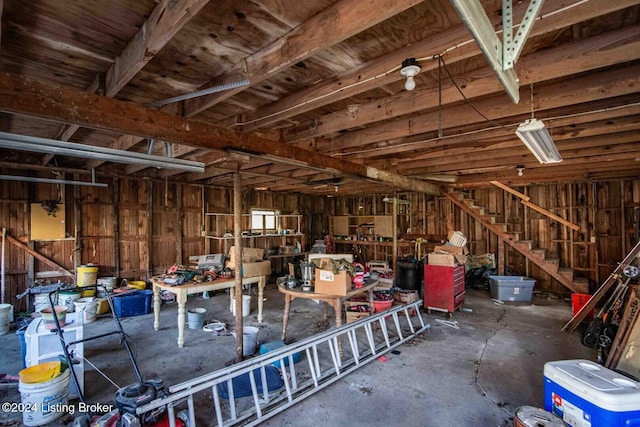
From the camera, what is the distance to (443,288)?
5062mm

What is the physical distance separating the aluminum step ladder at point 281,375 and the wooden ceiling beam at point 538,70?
2316 millimetres

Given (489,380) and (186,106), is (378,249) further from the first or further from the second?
A: (186,106)

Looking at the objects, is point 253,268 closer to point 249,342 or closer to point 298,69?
point 249,342

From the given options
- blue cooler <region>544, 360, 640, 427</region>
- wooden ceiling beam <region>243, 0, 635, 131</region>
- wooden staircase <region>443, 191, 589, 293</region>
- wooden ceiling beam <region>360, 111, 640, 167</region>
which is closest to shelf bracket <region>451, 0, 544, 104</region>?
wooden ceiling beam <region>243, 0, 635, 131</region>

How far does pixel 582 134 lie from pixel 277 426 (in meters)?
4.12

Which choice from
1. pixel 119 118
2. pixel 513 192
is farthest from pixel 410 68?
pixel 513 192

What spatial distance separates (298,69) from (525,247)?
6.85 meters

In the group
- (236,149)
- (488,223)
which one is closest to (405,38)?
(236,149)

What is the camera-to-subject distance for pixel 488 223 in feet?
23.5

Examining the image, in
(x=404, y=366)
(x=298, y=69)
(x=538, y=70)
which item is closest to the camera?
(x=538, y=70)

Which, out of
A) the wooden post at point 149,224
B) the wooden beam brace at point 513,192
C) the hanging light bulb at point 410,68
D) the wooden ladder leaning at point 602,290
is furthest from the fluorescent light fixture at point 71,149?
the wooden beam brace at point 513,192

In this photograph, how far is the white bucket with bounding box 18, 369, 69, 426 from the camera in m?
2.36

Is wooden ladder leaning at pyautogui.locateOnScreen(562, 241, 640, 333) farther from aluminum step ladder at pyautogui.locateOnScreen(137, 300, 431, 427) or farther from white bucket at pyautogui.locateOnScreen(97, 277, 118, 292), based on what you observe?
white bucket at pyautogui.locateOnScreen(97, 277, 118, 292)

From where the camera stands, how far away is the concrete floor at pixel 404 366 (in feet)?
8.37
